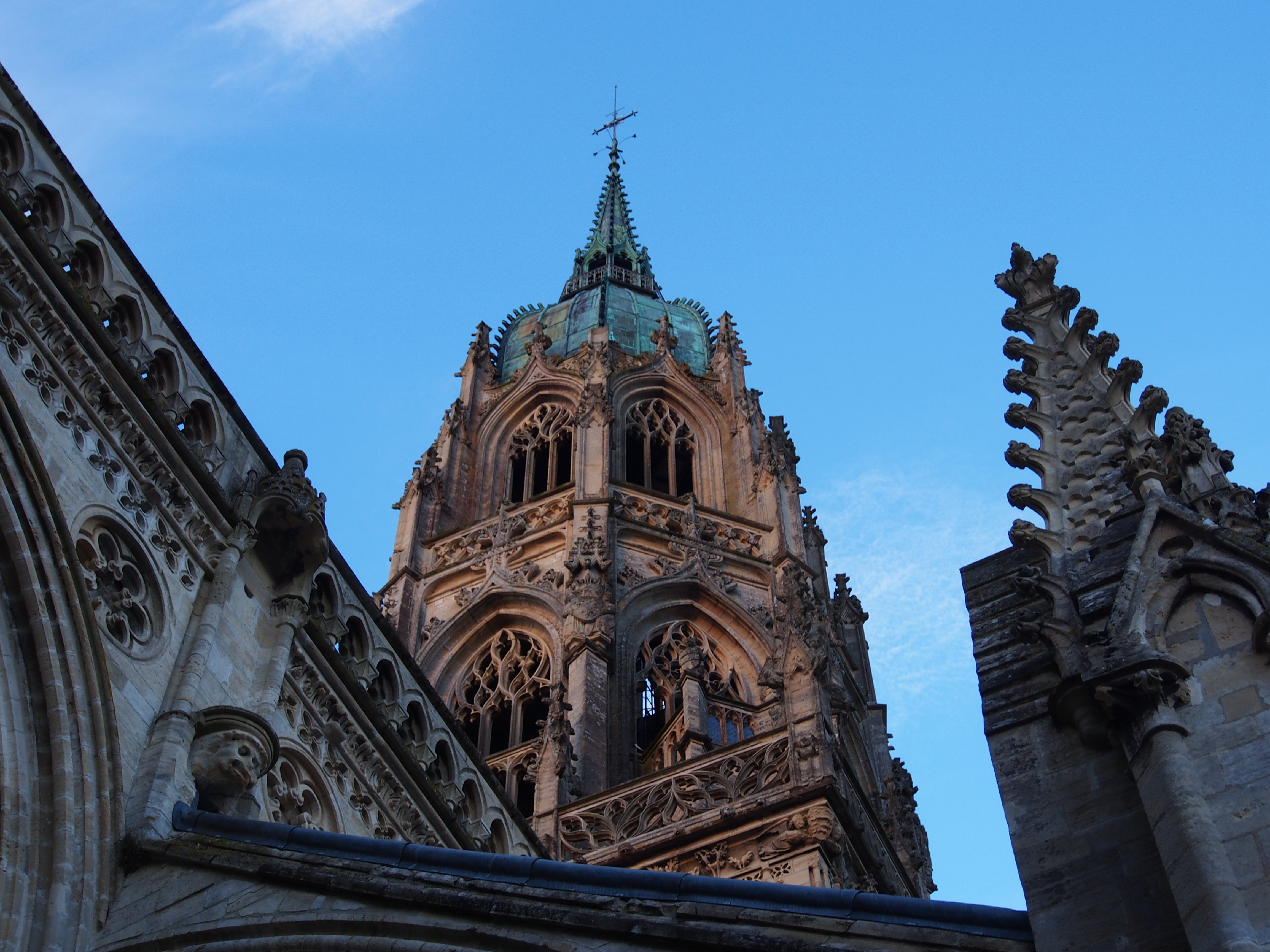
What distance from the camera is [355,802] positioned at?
10.4 metres

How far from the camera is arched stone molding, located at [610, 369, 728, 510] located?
3444cm

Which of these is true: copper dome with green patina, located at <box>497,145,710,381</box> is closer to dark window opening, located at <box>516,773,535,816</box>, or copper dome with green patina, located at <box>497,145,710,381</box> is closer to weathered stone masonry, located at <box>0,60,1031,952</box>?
dark window opening, located at <box>516,773,535,816</box>

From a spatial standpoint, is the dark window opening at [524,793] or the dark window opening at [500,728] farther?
the dark window opening at [500,728]

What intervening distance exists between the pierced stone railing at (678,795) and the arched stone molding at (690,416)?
12474 millimetres

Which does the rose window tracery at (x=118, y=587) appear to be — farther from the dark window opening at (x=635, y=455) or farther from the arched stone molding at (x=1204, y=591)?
the dark window opening at (x=635, y=455)

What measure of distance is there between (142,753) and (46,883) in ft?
3.21

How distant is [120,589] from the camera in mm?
8625

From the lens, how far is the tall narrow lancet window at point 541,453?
113 feet

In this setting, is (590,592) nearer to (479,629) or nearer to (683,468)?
(479,629)

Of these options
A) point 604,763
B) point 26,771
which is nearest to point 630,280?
point 604,763

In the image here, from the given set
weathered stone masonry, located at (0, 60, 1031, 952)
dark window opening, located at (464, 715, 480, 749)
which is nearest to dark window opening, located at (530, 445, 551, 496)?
dark window opening, located at (464, 715, 480, 749)

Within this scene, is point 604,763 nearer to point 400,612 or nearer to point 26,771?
point 400,612

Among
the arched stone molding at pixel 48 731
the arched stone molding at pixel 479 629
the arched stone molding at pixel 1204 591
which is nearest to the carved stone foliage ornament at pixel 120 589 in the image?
the arched stone molding at pixel 48 731

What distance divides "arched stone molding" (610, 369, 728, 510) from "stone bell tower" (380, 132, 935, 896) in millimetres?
59
